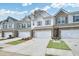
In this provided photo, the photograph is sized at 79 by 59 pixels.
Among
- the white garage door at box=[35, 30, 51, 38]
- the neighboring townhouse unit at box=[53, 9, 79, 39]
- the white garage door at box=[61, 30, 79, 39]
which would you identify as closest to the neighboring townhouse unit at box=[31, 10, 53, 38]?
the white garage door at box=[35, 30, 51, 38]

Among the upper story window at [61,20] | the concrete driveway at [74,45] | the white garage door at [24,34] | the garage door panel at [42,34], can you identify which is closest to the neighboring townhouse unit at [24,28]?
the white garage door at [24,34]

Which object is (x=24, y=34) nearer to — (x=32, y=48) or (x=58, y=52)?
(x=32, y=48)

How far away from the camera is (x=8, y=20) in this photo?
3248 mm

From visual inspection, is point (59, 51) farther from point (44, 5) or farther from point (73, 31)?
point (44, 5)

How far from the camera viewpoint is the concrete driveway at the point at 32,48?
3.12 meters

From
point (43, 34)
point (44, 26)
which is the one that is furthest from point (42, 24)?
point (43, 34)

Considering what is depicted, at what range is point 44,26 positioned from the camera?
128 inches

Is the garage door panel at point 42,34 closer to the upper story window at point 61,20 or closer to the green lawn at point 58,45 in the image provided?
the green lawn at point 58,45

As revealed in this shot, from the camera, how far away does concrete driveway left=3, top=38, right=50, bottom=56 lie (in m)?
3.12

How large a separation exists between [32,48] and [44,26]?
0.46 metres

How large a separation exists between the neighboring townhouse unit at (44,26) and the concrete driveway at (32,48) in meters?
0.12

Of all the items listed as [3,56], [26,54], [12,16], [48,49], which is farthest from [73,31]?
[3,56]

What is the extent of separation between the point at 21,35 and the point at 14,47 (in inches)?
10.4

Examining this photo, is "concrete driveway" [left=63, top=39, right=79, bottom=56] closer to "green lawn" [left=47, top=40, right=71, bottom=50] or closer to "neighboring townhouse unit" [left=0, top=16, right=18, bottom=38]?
"green lawn" [left=47, top=40, right=71, bottom=50]
